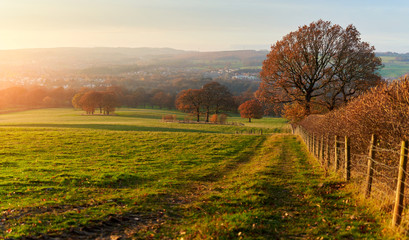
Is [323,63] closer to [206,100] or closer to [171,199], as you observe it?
[171,199]

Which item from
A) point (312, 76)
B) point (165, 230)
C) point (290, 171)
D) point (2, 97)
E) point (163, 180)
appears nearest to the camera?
point (165, 230)

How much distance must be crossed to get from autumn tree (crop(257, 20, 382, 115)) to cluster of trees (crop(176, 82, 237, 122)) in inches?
1566

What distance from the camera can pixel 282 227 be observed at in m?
8.17

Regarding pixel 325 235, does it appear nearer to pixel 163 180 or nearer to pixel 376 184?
pixel 376 184

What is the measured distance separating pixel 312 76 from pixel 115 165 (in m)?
30.3

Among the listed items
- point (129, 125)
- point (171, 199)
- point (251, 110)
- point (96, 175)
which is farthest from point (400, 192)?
point (251, 110)

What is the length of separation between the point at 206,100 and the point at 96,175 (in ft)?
214

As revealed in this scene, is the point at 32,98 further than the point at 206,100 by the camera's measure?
Yes

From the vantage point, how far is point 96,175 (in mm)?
15711

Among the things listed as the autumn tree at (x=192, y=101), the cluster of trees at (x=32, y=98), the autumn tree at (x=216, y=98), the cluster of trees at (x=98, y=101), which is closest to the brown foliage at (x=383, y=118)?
the autumn tree at (x=216, y=98)

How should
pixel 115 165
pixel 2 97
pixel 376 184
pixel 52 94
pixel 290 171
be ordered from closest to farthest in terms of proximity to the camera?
pixel 376 184, pixel 290 171, pixel 115 165, pixel 2 97, pixel 52 94

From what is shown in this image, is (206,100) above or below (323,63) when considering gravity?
below

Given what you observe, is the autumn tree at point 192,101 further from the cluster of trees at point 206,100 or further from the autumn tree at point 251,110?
the autumn tree at point 251,110

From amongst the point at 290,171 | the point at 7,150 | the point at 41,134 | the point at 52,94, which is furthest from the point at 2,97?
the point at 290,171
